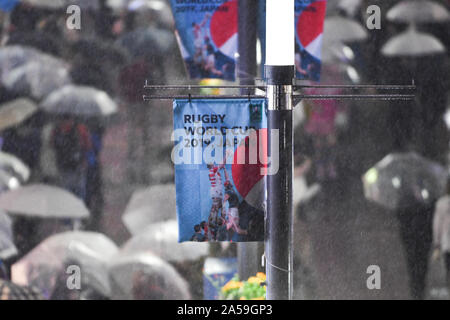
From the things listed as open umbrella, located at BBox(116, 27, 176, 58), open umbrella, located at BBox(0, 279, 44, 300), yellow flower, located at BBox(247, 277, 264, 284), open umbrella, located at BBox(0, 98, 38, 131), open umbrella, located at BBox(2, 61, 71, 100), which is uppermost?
open umbrella, located at BBox(116, 27, 176, 58)

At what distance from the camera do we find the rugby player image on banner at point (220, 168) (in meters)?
6.84

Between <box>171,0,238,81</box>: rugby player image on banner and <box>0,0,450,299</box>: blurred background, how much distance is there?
0.16m

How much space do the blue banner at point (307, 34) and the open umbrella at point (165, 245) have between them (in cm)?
243

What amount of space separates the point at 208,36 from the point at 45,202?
2890 mm

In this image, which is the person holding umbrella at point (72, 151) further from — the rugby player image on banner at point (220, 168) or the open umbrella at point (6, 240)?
the rugby player image on banner at point (220, 168)

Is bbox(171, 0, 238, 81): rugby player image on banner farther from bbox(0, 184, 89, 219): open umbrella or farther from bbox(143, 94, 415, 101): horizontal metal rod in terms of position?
bbox(0, 184, 89, 219): open umbrella

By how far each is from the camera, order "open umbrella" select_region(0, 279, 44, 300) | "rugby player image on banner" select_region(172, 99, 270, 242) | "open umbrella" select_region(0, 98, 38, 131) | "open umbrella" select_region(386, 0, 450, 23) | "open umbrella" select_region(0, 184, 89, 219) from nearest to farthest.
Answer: "rugby player image on banner" select_region(172, 99, 270, 242) → "open umbrella" select_region(386, 0, 450, 23) → "open umbrella" select_region(0, 98, 38, 131) → "open umbrella" select_region(0, 184, 89, 219) → "open umbrella" select_region(0, 279, 44, 300)

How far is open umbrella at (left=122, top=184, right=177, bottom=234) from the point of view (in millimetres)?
7258

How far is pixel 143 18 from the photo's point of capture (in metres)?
7.08

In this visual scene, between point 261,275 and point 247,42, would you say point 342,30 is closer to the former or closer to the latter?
point 247,42

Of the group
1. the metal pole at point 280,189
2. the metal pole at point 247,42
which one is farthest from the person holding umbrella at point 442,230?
the metal pole at point 247,42

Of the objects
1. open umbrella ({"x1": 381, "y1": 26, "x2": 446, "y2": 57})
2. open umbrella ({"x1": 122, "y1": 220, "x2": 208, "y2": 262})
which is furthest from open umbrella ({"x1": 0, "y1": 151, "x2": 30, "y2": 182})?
open umbrella ({"x1": 381, "y1": 26, "x2": 446, "y2": 57})
